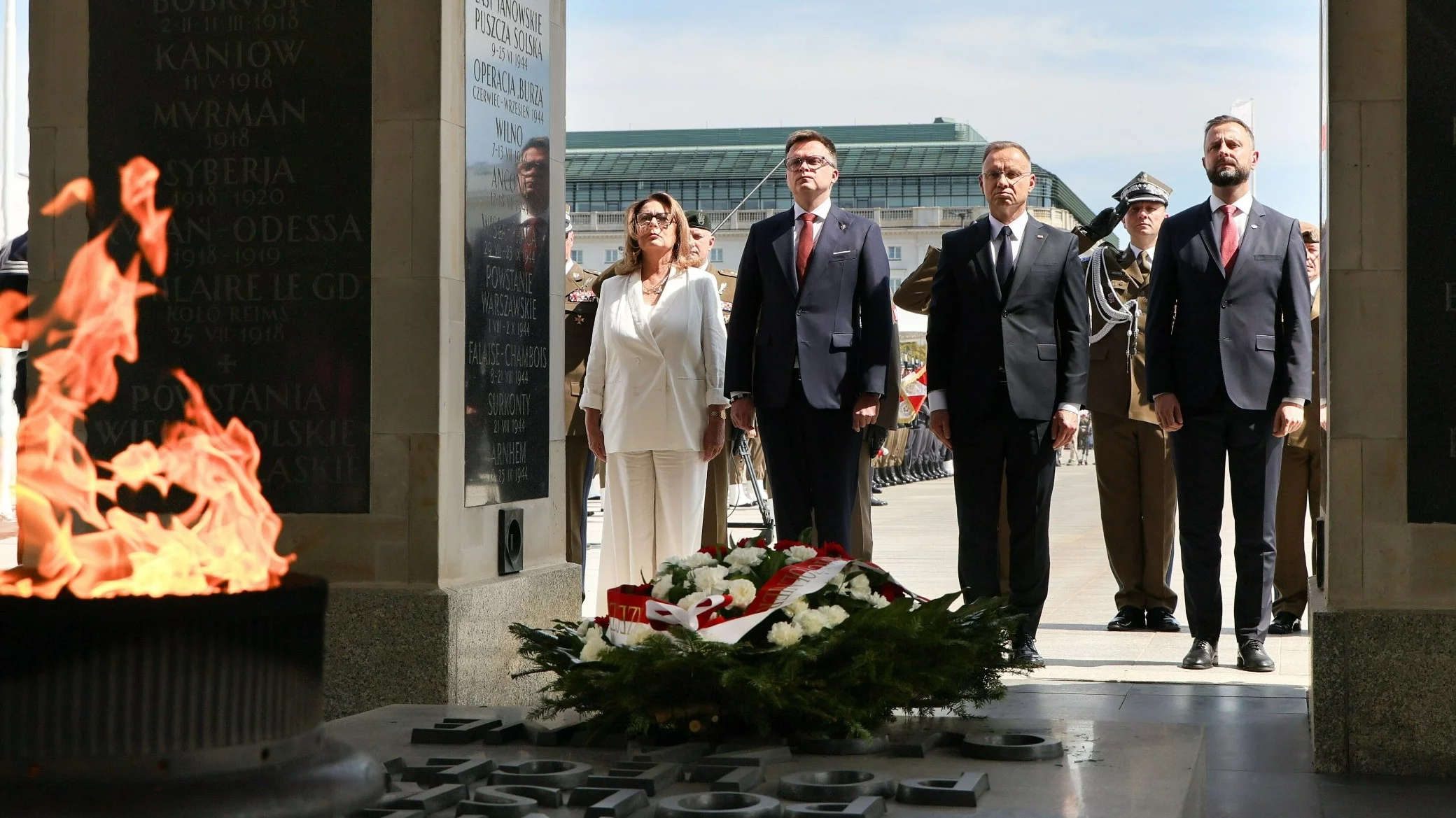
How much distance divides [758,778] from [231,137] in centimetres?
342

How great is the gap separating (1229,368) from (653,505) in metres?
2.69

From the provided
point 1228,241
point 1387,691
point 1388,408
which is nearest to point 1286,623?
point 1228,241

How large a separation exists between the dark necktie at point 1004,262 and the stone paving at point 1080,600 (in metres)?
1.66

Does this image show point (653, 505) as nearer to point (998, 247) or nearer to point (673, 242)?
point (673, 242)

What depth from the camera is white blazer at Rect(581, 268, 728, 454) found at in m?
7.87

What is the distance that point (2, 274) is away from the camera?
22.8 ft

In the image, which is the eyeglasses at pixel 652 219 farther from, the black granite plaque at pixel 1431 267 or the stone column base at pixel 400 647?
the black granite plaque at pixel 1431 267

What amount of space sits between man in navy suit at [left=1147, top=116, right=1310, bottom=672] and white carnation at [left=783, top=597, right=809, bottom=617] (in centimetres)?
291

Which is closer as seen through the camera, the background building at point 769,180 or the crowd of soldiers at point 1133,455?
the crowd of soldiers at point 1133,455

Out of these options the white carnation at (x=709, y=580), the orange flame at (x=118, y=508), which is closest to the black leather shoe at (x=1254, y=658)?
the white carnation at (x=709, y=580)

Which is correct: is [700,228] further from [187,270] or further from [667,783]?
[667,783]

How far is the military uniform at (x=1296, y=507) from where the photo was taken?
8727 mm

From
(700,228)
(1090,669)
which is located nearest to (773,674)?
(1090,669)

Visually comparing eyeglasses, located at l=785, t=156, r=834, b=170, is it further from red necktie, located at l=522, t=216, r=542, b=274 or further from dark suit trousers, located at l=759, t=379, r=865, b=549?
red necktie, located at l=522, t=216, r=542, b=274
